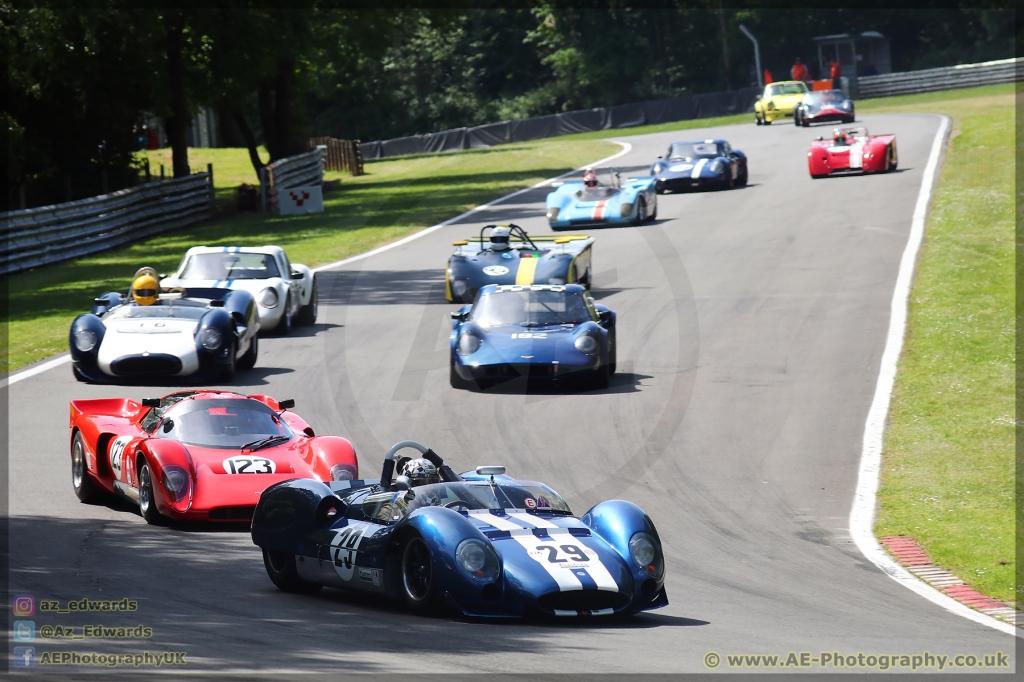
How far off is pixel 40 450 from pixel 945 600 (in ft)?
31.5

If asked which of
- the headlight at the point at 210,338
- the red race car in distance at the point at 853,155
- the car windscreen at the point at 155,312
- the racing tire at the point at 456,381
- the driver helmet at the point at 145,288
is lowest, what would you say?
the racing tire at the point at 456,381

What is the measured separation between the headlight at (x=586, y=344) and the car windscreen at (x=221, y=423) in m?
5.45

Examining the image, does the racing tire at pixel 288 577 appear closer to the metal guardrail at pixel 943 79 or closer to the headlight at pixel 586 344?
the headlight at pixel 586 344

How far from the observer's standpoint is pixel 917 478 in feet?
43.4

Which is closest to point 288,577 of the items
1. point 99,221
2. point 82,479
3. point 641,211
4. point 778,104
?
point 82,479

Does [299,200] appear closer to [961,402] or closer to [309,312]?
[309,312]

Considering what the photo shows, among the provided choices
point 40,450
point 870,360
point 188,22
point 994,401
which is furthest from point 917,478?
point 188,22

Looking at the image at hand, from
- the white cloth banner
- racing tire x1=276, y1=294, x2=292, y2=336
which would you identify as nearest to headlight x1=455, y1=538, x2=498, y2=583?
racing tire x1=276, y1=294, x2=292, y2=336

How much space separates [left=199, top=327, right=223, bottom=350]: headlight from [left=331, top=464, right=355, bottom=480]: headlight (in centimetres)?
663

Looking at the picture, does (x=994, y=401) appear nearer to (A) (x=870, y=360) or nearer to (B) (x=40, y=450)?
(A) (x=870, y=360)

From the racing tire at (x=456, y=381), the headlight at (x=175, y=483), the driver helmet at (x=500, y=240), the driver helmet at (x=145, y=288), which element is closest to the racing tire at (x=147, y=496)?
the headlight at (x=175, y=483)

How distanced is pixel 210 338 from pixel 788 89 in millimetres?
44859

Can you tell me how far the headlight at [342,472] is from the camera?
11812 millimetres

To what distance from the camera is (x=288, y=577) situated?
31.5 feet
